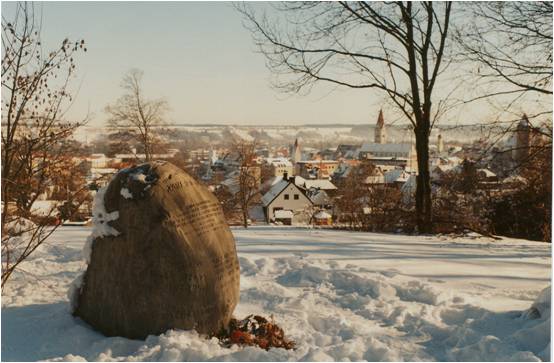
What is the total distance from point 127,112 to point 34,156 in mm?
17452

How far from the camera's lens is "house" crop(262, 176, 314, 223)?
50906 mm

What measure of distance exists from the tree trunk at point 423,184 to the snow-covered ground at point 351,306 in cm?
279

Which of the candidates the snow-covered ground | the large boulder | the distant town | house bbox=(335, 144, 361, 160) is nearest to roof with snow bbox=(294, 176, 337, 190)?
the distant town

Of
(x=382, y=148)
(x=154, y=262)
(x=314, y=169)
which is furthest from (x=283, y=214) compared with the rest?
(x=382, y=148)

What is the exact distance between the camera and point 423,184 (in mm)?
11219

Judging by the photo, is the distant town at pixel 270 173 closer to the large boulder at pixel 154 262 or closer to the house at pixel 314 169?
the large boulder at pixel 154 262

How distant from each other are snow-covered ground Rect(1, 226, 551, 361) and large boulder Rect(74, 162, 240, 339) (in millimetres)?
191

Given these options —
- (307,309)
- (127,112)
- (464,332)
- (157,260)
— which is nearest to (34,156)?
(157,260)

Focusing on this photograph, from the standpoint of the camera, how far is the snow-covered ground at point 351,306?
162 inches

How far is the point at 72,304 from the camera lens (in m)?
4.79

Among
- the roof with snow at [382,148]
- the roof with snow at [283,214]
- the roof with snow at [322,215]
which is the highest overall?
the roof with snow at [382,148]

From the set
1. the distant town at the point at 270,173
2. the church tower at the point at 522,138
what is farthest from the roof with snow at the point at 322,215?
the church tower at the point at 522,138

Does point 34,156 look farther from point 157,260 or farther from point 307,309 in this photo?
point 307,309

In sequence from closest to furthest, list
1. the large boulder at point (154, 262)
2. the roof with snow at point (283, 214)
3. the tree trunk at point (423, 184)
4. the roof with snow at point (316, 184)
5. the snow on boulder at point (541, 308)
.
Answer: the large boulder at point (154, 262)
the snow on boulder at point (541, 308)
the tree trunk at point (423, 184)
the roof with snow at point (283, 214)
the roof with snow at point (316, 184)
